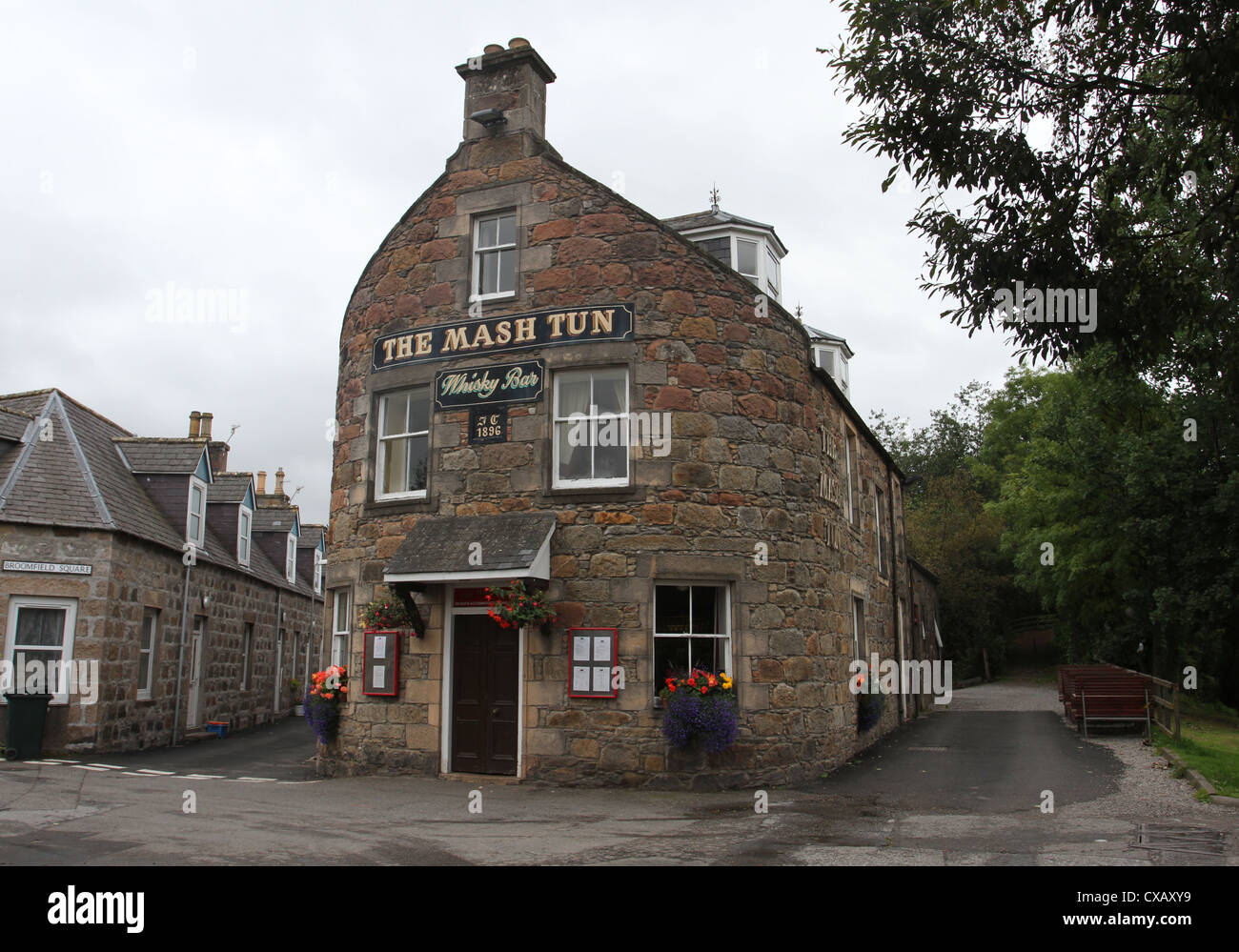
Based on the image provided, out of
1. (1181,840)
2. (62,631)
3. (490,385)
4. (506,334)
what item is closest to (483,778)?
(490,385)

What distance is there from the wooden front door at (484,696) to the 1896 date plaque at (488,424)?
2496mm

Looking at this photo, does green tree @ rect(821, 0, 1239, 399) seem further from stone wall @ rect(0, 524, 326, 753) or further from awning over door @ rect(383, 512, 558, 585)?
stone wall @ rect(0, 524, 326, 753)

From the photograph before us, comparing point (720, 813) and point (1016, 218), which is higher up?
point (1016, 218)

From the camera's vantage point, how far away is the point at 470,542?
1297 cm

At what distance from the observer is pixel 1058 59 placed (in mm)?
9617

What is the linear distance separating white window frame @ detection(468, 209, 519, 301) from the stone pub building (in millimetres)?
34

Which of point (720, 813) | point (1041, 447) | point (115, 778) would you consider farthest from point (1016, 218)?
point (1041, 447)

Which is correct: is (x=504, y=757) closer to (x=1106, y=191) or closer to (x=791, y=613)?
(x=791, y=613)

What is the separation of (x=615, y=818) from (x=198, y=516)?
1586cm

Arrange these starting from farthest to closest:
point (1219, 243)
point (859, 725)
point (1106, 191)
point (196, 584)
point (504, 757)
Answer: point (196, 584) < point (859, 725) < point (504, 757) < point (1106, 191) < point (1219, 243)

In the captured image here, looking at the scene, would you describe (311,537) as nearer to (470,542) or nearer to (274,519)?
(274,519)

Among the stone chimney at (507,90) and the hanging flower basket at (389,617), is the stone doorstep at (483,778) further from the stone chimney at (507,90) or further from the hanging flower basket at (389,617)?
the stone chimney at (507,90)

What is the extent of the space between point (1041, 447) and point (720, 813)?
1039 inches

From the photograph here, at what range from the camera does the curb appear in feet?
35.6
